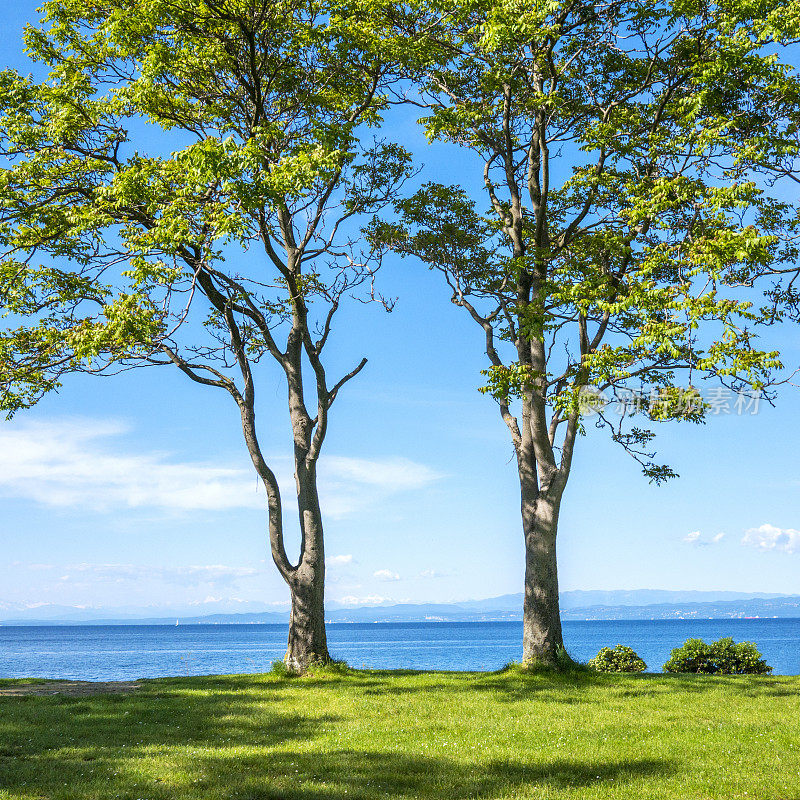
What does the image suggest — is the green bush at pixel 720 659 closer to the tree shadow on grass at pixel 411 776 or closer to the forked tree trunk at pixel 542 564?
the forked tree trunk at pixel 542 564

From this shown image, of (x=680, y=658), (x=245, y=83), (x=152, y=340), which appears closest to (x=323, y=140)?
(x=245, y=83)

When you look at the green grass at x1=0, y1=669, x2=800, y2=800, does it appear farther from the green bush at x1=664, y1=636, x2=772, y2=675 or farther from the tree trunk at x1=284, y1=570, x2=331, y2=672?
the green bush at x1=664, y1=636, x2=772, y2=675

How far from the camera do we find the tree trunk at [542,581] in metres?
18.2

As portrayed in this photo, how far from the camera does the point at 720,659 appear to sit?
70.9ft

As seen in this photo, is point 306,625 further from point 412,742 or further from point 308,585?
point 412,742

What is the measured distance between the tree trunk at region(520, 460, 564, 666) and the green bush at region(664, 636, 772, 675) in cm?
527

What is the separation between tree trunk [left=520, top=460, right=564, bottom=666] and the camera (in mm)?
18156

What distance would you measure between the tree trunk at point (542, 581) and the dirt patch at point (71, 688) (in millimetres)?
9575

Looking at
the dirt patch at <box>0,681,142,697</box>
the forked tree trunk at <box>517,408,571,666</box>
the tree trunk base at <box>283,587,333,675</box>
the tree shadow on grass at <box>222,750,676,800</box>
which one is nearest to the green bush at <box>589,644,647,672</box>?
the forked tree trunk at <box>517,408,571,666</box>

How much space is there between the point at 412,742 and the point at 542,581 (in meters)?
8.77

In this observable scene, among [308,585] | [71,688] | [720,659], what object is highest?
[308,585]

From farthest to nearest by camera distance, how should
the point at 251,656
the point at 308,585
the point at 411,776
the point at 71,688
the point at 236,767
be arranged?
the point at 251,656
the point at 308,585
the point at 71,688
the point at 236,767
the point at 411,776

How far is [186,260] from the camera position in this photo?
57.9 ft

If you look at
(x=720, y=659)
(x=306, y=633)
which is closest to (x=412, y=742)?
(x=306, y=633)
